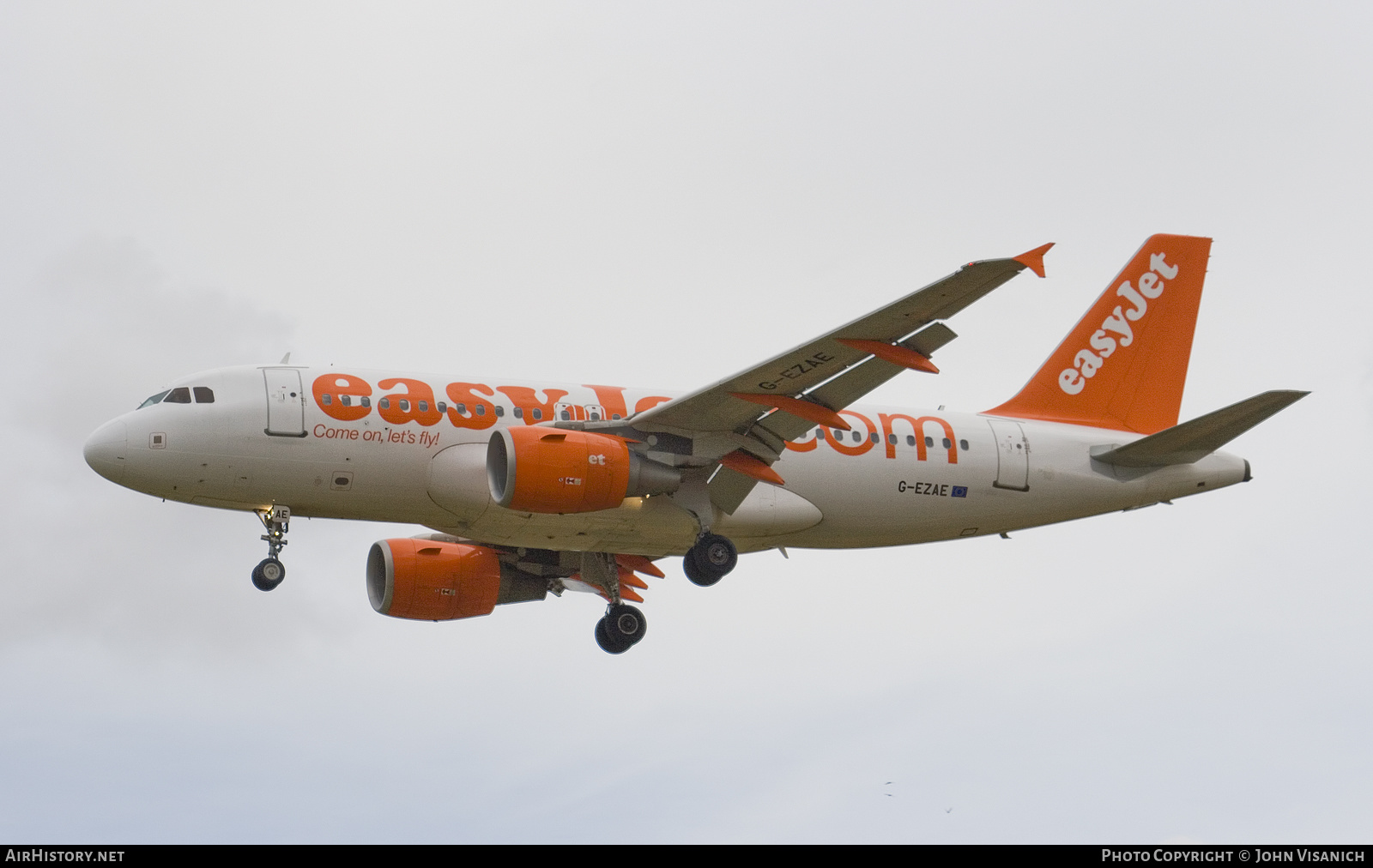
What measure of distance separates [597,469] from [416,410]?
11.3ft

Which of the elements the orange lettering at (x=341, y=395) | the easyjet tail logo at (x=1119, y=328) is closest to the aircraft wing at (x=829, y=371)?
the orange lettering at (x=341, y=395)

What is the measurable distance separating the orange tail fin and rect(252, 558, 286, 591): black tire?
A: 577 inches

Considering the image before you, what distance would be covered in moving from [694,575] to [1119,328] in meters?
12.0

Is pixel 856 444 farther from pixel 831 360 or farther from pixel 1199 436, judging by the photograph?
pixel 1199 436

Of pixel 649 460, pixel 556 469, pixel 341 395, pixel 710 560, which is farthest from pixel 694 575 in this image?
pixel 341 395

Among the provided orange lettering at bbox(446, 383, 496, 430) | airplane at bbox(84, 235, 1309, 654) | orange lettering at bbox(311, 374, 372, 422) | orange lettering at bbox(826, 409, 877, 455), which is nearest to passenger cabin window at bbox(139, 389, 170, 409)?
airplane at bbox(84, 235, 1309, 654)

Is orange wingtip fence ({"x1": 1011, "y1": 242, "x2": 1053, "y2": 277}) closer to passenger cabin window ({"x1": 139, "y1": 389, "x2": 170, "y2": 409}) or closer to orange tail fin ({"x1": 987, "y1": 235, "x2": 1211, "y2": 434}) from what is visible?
orange tail fin ({"x1": 987, "y1": 235, "x2": 1211, "y2": 434})

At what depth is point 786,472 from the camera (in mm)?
31422

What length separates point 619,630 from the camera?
34312 millimetres

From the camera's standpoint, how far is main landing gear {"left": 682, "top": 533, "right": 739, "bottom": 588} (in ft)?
99.9

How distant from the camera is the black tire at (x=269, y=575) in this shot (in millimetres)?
29469

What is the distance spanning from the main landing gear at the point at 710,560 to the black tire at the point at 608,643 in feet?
14.0

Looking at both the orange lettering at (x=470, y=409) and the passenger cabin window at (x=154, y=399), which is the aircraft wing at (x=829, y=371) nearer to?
the orange lettering at (x=470, y=409)

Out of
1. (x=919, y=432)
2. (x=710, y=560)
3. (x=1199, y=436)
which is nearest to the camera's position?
(x=710, y=560)
